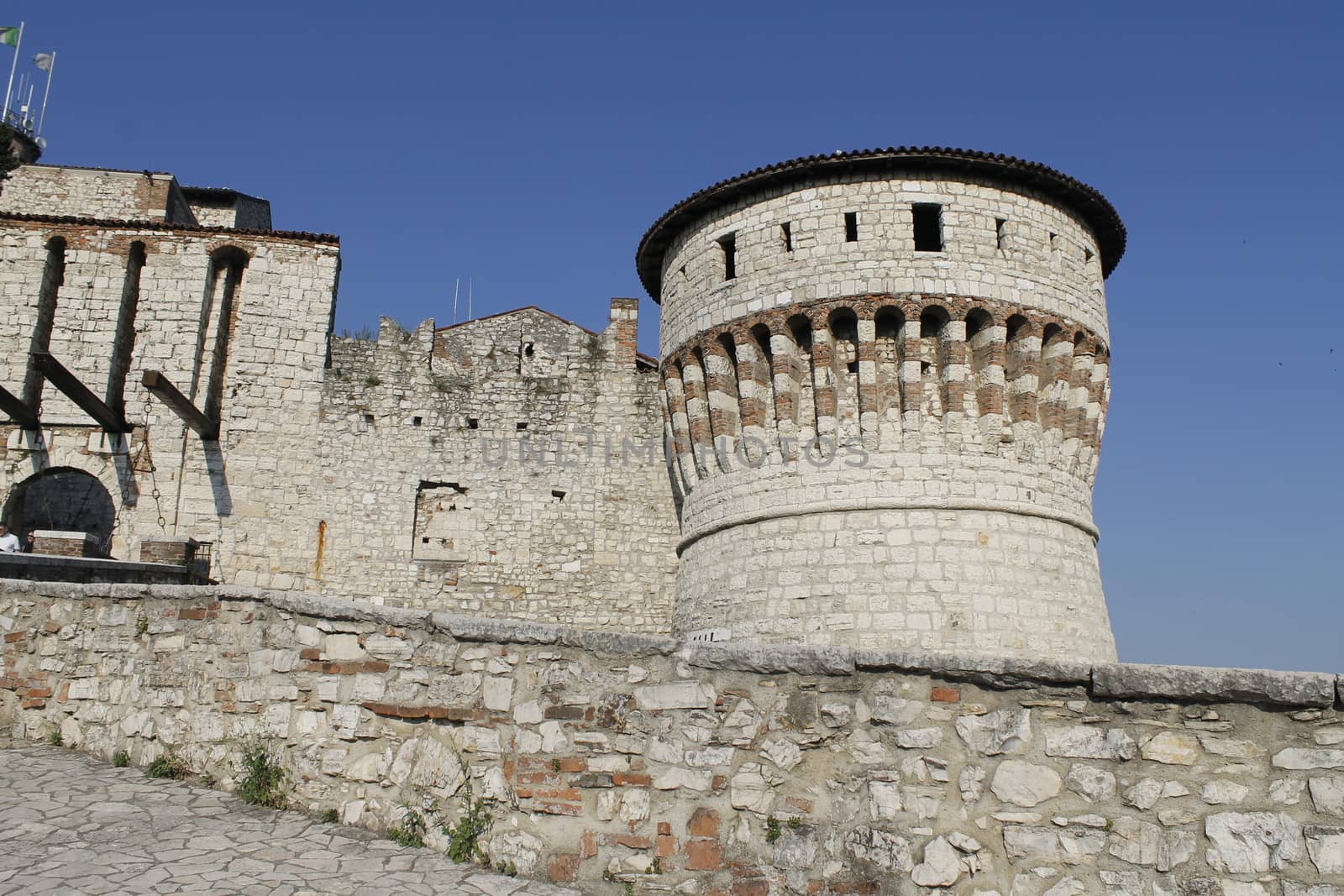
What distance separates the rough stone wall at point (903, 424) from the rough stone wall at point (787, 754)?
5.97 m

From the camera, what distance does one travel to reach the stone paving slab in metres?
4.09

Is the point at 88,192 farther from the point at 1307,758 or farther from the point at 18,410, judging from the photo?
the point at 1307,758

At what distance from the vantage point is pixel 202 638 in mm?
5586

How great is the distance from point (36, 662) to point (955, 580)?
26.5 ft

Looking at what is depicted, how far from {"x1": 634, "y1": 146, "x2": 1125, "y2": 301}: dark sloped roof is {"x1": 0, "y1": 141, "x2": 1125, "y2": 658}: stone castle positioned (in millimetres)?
35

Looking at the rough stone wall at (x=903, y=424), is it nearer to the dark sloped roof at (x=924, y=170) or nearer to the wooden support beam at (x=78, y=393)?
the dark sloped roof at (x=924, y=170)

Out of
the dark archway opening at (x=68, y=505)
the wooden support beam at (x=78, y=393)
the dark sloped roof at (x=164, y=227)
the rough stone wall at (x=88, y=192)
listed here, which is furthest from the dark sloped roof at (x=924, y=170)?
the rough stone wall at (x=88, y=192)

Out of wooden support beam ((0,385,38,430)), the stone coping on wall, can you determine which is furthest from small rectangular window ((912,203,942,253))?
wooden support beam ((0,385,38,430))

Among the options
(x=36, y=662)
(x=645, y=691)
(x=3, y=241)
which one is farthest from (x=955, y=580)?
(x=3, y=241)

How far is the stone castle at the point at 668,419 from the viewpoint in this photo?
1072cm

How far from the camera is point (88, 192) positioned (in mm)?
18297

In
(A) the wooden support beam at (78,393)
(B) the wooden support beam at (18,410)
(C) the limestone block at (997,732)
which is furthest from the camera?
(B) the wooden support beam at (18,410)

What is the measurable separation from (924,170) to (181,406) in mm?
9888

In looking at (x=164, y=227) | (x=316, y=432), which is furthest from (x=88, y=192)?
(x=316, y=432)
